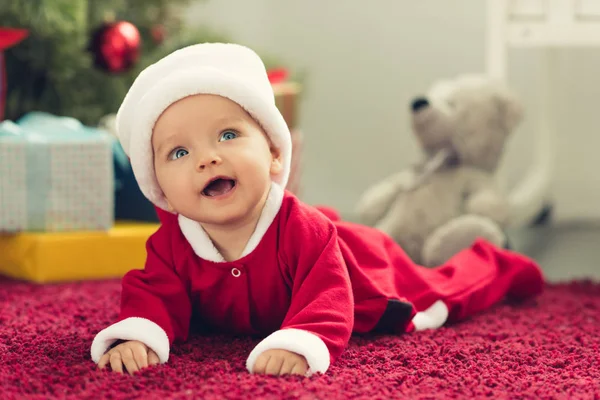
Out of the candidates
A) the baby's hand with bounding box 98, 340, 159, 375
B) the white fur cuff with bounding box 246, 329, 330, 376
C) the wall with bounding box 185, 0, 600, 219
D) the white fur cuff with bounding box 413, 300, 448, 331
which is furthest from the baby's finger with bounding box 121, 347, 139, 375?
the wall with bounding box 185, 0, 600, 219

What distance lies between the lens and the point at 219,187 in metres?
0.97

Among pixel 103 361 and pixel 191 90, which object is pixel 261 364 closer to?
pixel 103 361

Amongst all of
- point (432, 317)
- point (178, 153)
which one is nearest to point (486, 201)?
point (432, 317)

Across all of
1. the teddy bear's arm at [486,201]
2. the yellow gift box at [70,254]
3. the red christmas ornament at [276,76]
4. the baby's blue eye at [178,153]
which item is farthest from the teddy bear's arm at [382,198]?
the baby's blue eye at [178,153]

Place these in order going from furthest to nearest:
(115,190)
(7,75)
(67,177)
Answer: (7,75), (115,190), (67,177)

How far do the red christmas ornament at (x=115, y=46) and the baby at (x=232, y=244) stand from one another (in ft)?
2.64

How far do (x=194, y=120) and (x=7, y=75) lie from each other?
1122mm

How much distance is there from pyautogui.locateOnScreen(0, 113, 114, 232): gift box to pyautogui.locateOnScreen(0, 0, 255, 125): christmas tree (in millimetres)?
331

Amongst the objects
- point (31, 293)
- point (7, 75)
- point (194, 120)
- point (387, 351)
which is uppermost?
point (194, 120)

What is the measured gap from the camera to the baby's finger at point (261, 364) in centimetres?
87

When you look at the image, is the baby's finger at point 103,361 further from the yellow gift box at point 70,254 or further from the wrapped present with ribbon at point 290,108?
the wrapped present with ribbon at point 290,108

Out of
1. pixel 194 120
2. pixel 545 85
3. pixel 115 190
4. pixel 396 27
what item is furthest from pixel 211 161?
pixel 396 27

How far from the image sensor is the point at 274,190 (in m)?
1.02

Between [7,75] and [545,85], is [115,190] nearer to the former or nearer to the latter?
[7,75]
